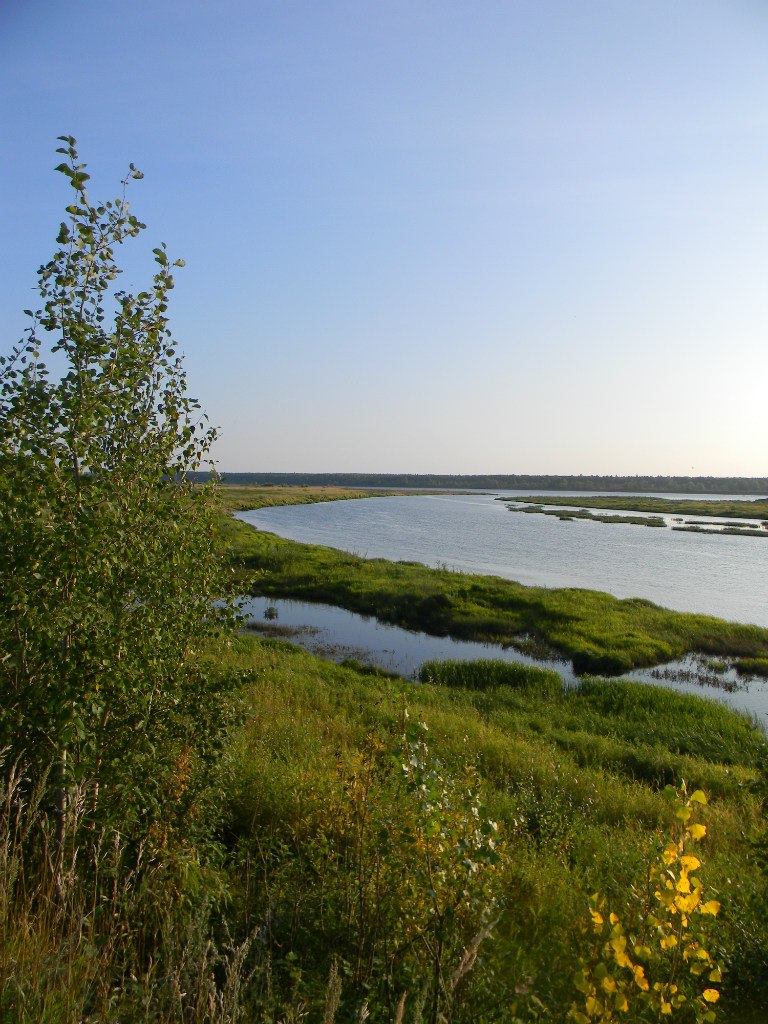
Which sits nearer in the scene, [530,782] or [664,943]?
[664,943]

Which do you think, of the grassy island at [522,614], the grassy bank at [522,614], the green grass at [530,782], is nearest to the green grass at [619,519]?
the grassy island at [522,614]

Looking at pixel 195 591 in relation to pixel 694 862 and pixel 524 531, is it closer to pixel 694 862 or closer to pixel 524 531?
pixel 694 862

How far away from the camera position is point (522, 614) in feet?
81.9

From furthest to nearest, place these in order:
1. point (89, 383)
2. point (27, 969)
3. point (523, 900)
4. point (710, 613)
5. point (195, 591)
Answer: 1. point (710, 613)
2. point (523, 900)
3. point (195, 591)
4. point (89, 383)
5. point (27, 969)

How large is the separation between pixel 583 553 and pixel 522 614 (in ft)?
71.7

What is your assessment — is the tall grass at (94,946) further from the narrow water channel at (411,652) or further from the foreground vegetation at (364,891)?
the narrow water channel at (411,652)

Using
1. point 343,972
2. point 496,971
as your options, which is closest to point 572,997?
point 496,971

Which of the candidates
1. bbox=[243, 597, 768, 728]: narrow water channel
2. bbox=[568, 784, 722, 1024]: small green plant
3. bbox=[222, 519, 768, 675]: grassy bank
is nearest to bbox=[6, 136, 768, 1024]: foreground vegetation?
bbox=[568, 784, 722, 1024]: small green plant

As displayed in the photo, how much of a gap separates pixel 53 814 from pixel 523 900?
13.5 feet

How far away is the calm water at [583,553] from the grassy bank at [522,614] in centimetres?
360

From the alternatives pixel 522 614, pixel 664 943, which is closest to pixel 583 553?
pixel 522 614

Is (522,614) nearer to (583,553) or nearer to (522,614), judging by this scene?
(522,614)

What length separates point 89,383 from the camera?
4.54m

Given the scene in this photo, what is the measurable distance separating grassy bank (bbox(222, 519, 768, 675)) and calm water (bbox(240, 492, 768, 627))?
11.8 feet
